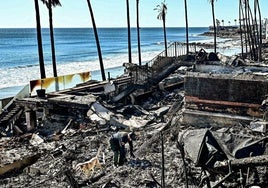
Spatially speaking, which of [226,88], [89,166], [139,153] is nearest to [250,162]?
[139,153]

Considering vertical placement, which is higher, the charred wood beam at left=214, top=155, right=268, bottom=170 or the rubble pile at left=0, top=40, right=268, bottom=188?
the charred wood beam at left=214, top=155, right=268, bottom=170

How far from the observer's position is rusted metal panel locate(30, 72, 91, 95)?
74.3ft

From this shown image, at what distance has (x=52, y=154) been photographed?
15.3 m

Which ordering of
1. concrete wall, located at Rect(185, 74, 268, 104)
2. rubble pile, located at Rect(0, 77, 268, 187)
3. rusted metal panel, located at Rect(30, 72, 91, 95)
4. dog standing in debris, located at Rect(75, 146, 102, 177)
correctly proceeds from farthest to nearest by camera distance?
rusted metal panel, located at Rect(30, 72, 91, 95) → concrete wall, located at Rect(185, 74, 268, 104) → dog standing in debris, located at Rect(75, 146, 102, 177) → rubble pile, located at Rect(0, 77, 268, 187)

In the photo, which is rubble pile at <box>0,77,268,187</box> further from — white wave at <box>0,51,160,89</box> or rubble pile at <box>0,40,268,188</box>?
white wave at <box>0,51,160,89</box>

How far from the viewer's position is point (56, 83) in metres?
23.8

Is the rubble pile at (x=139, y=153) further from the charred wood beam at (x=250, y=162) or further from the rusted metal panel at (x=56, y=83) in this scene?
the rusted metal panel at (x=56, y=83)

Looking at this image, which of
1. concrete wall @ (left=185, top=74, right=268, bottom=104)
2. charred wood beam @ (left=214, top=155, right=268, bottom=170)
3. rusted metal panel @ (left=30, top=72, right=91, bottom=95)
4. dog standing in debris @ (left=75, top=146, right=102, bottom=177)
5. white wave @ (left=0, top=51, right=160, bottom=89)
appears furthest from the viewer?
white wave @ (left=0, top=51, right=160, bottom=89)

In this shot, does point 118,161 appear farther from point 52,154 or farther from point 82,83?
point 82,83

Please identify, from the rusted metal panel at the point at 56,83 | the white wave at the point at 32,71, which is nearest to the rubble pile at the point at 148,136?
the rusted metal panel at the point at 56,83

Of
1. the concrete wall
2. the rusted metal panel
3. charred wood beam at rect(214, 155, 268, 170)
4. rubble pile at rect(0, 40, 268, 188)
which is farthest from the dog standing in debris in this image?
the rusted metal panel

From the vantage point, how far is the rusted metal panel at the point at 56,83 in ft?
74.3

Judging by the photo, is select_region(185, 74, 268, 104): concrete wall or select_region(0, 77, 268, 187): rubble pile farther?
select_region(185, 74, 268, 104): concrete wall

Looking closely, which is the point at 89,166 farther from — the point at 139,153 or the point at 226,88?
the point at 226,88
